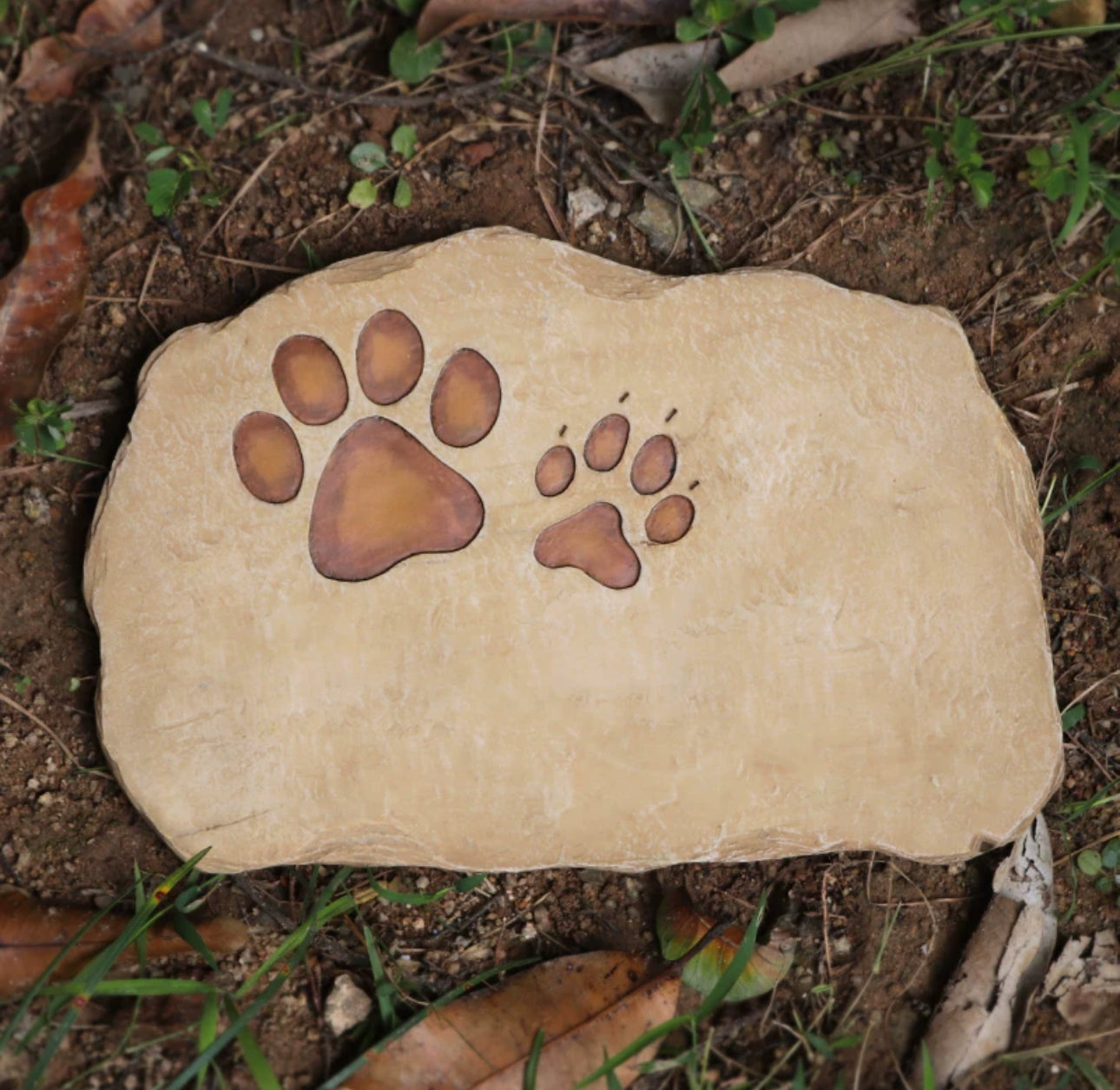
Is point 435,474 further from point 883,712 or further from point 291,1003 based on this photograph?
point 291,1003

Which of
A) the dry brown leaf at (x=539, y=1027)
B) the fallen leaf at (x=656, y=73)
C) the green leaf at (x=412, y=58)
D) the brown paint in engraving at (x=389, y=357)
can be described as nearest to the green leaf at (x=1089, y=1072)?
the dry brown leaf at (x=539, y=1027)

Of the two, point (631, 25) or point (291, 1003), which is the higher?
point (631, 25)

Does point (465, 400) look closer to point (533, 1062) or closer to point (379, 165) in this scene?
point (379, 165)

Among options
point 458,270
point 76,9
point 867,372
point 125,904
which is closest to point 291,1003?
point 125,904

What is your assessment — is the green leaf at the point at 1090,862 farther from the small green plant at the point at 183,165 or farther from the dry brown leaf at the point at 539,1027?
the small green plant at the point at 183,165

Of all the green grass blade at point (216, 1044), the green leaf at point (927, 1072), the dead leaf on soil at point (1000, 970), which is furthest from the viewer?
the dead leaf on soil at point (1000, 970)

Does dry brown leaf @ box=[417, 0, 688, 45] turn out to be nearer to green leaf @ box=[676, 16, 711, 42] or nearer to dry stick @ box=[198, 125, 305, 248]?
green leaf @ box=[676, 16, 711, 42]
